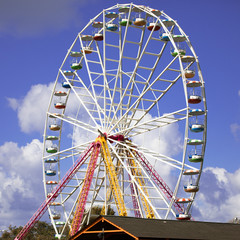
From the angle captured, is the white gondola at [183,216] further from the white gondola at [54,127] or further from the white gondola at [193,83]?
the white gondola at [54,127]

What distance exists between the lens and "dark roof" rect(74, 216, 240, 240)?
2504 cm

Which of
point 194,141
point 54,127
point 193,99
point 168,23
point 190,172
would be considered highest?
point 168,23

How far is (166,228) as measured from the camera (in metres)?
26.8

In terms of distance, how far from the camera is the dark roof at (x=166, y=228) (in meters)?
25.0

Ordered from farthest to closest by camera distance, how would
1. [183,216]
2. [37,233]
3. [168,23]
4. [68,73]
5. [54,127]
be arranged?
[37,233]
[54,127]
[68,73]
[168,23]
[183,216]

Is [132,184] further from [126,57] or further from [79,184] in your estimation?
[126,57]

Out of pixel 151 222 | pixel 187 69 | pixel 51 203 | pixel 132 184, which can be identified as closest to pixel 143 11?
pixel 187 69

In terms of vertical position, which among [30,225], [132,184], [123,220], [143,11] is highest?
[143,11]

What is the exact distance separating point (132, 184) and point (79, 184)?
4506 mm

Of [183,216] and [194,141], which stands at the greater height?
[194,141]

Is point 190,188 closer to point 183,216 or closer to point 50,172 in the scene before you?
point 183,216

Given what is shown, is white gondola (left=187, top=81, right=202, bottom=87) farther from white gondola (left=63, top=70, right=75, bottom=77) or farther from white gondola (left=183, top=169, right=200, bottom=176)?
white gondola (left=63, top=70, right=75, bottom=77)

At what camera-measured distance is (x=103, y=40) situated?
42531 mm

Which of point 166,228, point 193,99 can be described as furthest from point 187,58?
point 166,228
